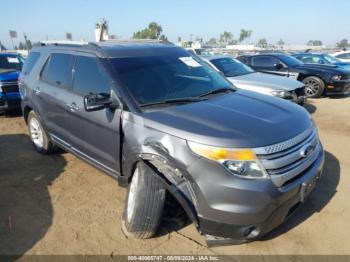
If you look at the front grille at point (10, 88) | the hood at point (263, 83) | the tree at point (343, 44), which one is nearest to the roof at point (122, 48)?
the hood at point (263, 83)

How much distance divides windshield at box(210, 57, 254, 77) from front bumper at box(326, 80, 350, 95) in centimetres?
337

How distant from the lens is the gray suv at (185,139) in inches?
95.5

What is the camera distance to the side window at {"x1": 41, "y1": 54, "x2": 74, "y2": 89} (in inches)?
158

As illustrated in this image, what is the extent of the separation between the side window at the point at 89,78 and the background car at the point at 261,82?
4.29 m

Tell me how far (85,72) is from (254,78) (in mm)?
4932

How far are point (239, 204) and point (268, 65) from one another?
349 inches

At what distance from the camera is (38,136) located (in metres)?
5.28

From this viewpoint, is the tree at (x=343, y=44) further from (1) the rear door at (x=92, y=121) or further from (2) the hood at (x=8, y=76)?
(1) the rear door at (x=92, y=121)

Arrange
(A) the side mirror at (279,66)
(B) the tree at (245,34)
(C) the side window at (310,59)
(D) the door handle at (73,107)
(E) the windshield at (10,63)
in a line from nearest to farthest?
(D) the door handle at (73,107) → (E) the windshield at (10,63) → (A) the side mirror at (279,66) → (C) the side window at (310,59) → (B) the tree at (245,34)

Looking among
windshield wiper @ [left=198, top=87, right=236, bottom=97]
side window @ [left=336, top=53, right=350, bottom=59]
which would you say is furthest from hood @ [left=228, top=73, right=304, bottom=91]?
side window @ [left=336, top=53, right=350, bottom=59]

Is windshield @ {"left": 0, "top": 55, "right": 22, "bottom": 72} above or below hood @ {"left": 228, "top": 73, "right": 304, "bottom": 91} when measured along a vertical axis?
above

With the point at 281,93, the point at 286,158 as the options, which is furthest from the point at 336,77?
the point at 286,158

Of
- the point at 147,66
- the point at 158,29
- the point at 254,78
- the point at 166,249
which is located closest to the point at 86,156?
the point at 147,66

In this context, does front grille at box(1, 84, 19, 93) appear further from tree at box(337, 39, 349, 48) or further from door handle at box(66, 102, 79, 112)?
tree at box(337, 39, 349, 48)
